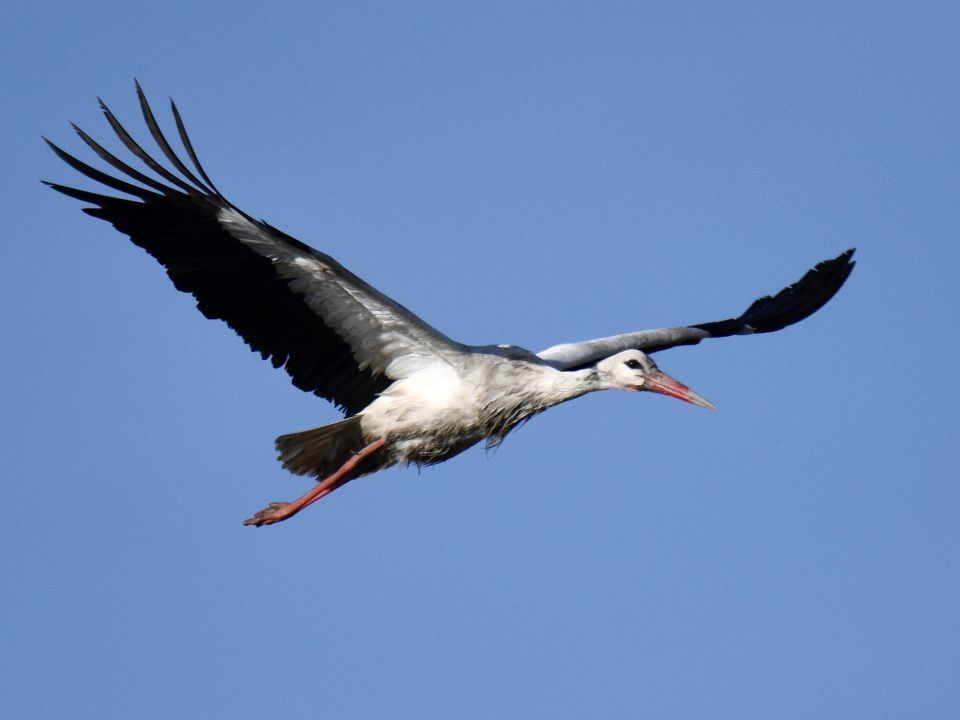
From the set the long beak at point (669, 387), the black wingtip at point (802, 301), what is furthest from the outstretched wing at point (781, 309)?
the long beak at point (669, 387)

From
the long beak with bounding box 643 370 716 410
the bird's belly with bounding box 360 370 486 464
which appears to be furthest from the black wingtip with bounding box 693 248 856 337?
the bird's belly with bounding box 360 370 486 464

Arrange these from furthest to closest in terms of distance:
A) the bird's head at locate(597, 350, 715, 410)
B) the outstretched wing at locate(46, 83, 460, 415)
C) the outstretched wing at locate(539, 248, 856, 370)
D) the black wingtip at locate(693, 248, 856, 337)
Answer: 1. the black wingtip at locate(693, 248, 856, 337)
2. the outstretched wing at locate(539, 248, 856, 370)
3. the bird's head at locate(597, 350, 715, 410)
4. the outstretched wing at locate(46, 83, 460, 415)

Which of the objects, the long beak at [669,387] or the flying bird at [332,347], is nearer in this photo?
the flying bird at [332,347]

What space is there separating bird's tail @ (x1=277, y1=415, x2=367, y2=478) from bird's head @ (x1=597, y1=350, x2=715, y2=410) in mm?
1494

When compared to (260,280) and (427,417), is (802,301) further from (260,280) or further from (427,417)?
(260,280)

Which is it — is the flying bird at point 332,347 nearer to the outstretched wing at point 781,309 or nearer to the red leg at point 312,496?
the red leg at point 312,496

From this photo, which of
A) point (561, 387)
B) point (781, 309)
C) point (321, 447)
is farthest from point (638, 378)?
point (781, 309)

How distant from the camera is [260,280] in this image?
8422mm

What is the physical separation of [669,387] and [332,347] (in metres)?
2.01

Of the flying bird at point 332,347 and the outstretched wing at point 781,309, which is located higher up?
the outstretched wing at point 781,309

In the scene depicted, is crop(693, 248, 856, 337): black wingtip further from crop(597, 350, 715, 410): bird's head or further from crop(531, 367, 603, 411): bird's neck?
crop(531, 367, 603, 411): bird's neck

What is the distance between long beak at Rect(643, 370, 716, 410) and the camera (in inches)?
348

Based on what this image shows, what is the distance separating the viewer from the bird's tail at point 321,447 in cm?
870

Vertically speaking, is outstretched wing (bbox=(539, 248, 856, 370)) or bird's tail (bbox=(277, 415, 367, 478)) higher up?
outstretched wing (bbox=(539, 248, 856, 370))
